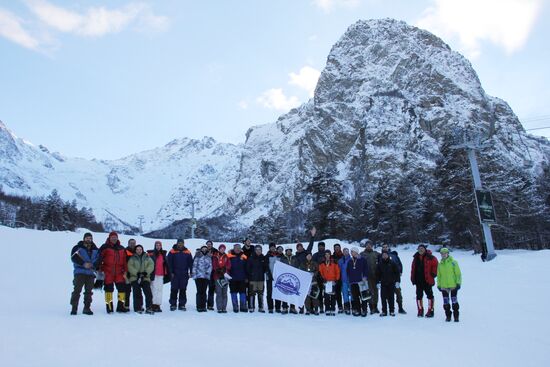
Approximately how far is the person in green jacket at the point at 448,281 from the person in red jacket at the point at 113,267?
23.3 feet

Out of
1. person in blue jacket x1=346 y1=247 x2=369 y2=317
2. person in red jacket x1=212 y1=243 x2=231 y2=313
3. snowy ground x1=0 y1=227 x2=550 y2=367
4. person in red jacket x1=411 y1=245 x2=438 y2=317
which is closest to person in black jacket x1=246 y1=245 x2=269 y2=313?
person in red jacket x1=212 y1=243 x2=231 y2=313

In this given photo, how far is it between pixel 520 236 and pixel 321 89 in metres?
113

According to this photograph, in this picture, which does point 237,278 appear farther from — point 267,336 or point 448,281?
point 448,281

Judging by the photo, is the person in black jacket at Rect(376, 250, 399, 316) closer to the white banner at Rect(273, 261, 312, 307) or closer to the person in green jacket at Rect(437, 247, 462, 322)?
the person in green jacket at Rect(437, 247, 462, 322)

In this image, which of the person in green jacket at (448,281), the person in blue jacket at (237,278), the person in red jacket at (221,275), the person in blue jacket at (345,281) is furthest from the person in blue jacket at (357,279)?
the person in red jacket at (221,275)

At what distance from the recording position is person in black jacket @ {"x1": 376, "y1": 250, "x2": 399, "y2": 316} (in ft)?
37.5

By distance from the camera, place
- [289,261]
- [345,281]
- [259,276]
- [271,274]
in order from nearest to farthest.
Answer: [345,281] → [259,276] → [271,274] → [289,261]

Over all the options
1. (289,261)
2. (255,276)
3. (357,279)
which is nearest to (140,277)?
(255,276)

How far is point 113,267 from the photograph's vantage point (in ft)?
33.3

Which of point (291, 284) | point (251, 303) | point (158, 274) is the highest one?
point (158, 274)

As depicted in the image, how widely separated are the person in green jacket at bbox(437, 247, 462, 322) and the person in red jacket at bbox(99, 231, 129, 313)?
279 inches

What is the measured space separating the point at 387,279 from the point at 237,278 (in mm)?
3743

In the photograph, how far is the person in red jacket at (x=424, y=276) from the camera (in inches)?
432

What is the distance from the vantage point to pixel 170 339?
7309 mm
